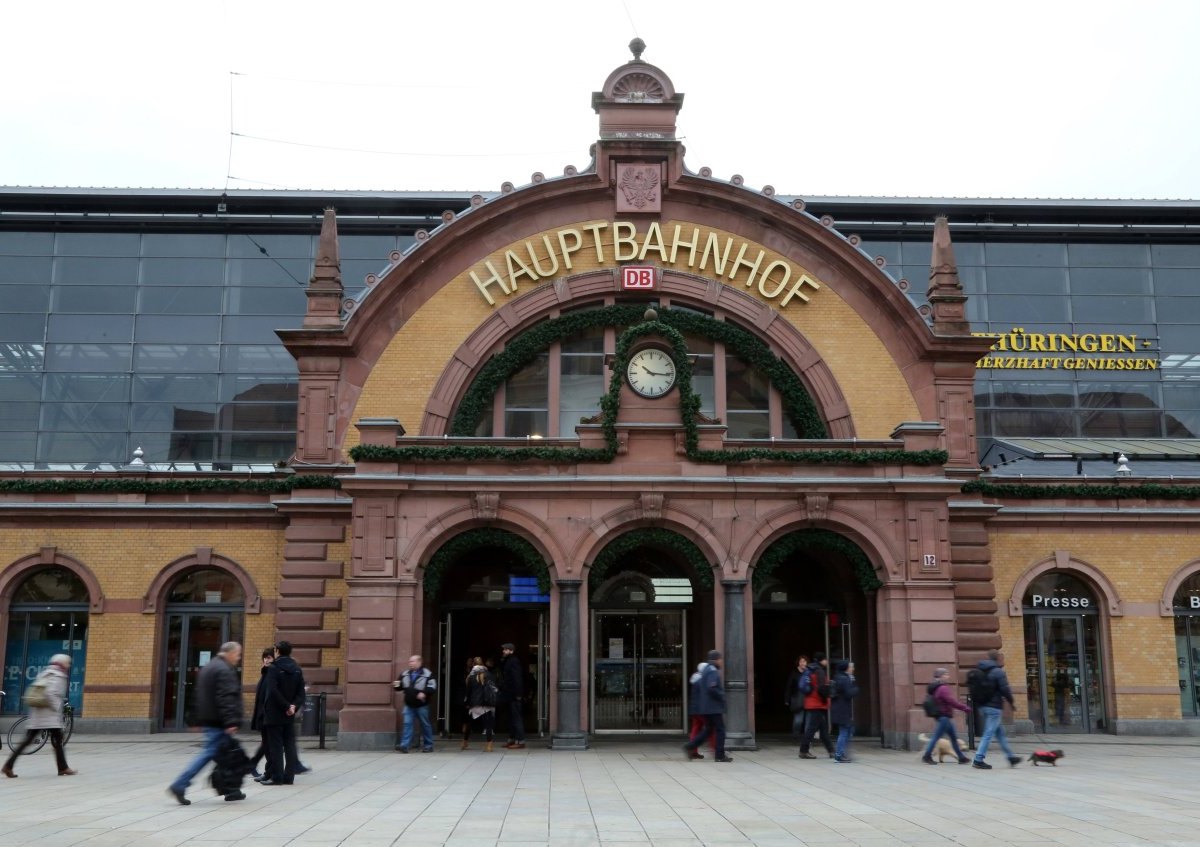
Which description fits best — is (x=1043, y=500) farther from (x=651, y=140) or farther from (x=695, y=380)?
(x=651, y=140)

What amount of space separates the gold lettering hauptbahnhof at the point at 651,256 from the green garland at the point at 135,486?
7438 mm

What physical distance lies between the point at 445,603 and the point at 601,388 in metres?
6.69

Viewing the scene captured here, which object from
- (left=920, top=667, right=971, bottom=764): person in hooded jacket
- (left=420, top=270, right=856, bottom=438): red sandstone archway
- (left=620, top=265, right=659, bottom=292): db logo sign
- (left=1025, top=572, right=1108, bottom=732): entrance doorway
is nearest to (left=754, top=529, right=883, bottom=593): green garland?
(left=920, top=667, right=971, bottom=764): person in hooded jacket

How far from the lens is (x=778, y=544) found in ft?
81.0

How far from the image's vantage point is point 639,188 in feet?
96.6

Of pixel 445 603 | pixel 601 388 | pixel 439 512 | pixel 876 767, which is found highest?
pixel 601 388

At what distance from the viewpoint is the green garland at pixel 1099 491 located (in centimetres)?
2861

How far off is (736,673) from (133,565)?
48.8 ft

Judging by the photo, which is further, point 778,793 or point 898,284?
point 898,284

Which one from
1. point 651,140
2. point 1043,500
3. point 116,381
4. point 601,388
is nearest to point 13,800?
point 601,388

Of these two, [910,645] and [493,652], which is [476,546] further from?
[910,645]

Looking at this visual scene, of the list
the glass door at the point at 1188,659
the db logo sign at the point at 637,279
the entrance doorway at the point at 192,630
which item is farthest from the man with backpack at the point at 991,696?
the entrance doorway at the point at 192,630

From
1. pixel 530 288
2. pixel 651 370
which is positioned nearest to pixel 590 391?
pixel 530 288

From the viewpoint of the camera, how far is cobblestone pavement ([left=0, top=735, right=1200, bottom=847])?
11727 millimetres
